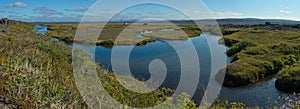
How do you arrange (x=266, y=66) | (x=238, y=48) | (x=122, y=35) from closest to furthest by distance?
1. (x=266, y=66)
2. (x=238, y=48)
3. (x=122, y=35)

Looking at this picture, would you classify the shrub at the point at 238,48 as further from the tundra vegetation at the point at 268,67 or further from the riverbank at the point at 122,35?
the riverbank at the point at 122,35

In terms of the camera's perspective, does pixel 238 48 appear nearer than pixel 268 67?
No

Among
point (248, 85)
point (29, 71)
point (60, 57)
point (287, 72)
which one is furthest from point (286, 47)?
point (29, 71)

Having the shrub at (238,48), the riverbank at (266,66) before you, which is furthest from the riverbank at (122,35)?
the shrub at (238,48)

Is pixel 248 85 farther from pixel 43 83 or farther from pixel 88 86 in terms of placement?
pixel 43 83

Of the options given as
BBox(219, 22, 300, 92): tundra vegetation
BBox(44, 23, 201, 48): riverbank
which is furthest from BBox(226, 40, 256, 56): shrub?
BBox(44, 23, 201, 48): riverbank

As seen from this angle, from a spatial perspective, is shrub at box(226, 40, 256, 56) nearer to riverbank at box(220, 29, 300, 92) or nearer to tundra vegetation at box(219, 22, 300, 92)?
riverbank at box(220, 29, 300, 92)

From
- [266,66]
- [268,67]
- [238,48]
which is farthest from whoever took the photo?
[238,48]

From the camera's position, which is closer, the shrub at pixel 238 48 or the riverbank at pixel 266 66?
the riverbank at pixel 266 66

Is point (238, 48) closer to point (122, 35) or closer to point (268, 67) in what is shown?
point (268, 67)

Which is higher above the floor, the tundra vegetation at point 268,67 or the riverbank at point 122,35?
the riverbank at point 122,35

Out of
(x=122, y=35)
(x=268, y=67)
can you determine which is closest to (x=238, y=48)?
(x=268, y=67)
